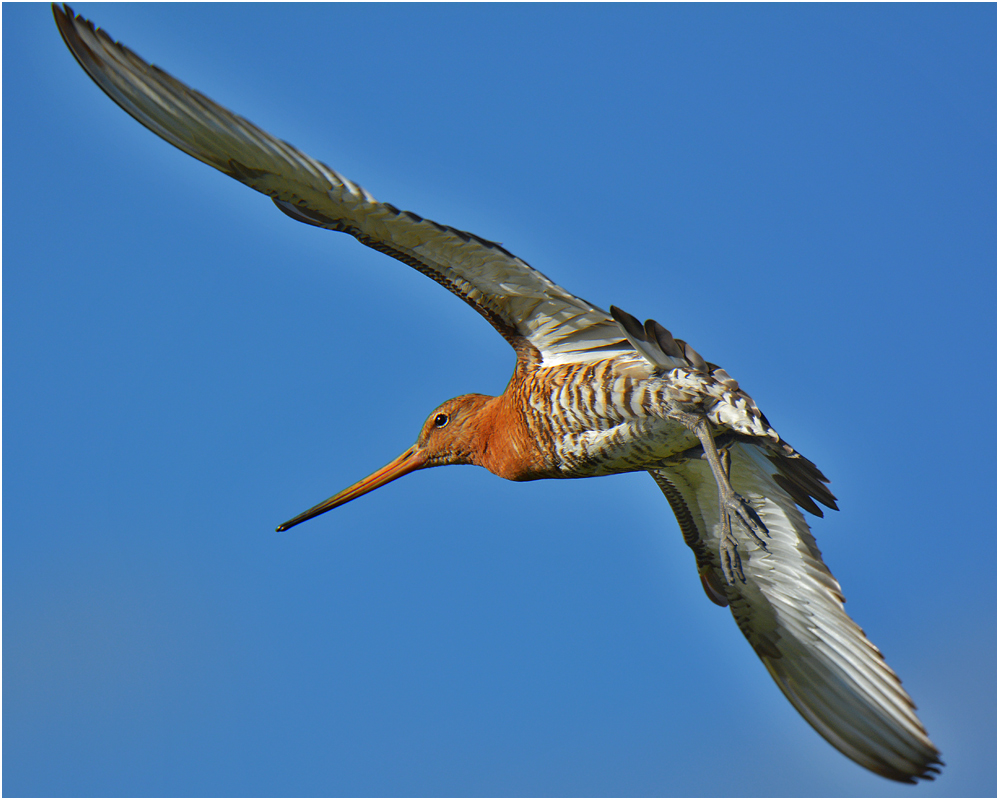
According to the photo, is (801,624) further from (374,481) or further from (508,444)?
(374,481)

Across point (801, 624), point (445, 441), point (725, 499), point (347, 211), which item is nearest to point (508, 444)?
point (445, 441)

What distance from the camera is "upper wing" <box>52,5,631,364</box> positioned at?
24.6 ft

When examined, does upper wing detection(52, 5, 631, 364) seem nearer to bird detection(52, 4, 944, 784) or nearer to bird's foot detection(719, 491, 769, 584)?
bird detection(52, 4, 944, 784)

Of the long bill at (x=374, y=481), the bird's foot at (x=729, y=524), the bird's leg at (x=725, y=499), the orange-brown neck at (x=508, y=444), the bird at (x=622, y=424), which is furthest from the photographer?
the long bill at (x=374, y=481)

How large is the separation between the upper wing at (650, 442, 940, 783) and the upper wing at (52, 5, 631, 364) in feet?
6.81

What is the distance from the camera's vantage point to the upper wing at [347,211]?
750 cm

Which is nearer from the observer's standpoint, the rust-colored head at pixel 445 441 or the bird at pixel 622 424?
the bird at pixel 622 424

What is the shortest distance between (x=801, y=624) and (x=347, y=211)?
6523 millimetres

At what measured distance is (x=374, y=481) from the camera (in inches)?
460

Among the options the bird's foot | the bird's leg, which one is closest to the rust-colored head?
the bird's leg

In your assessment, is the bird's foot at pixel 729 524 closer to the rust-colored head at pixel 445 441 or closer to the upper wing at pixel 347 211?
the upper wing at pixel 347 211

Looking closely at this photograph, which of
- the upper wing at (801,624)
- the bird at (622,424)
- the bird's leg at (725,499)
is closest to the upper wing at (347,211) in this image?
the bird at (622,424)

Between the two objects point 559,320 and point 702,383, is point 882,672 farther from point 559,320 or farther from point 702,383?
point 559,320

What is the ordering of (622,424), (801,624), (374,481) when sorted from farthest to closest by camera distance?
(374,481)
(801,624)
(622,424)
